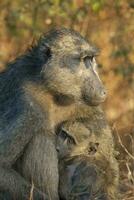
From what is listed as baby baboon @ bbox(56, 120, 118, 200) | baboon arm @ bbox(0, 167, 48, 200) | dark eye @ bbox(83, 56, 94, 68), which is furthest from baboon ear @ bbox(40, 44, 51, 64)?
baboon arm @ bbox(0, 167, 48, 200)

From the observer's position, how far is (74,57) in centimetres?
700

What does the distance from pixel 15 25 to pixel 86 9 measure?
808 millimetres

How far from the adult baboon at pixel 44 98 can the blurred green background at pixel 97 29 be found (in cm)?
297

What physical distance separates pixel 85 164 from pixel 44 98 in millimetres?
556

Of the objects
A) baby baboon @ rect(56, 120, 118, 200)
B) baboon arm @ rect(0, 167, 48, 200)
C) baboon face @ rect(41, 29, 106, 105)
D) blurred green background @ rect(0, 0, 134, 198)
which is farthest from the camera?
blurred green background @ rect(0, 0, 134, 198)

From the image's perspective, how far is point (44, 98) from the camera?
697cm

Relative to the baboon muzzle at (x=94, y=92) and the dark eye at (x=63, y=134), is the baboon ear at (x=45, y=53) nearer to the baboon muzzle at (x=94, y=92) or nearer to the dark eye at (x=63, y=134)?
the baboon muzzle at (x=94, y=92)

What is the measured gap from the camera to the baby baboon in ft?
21.8

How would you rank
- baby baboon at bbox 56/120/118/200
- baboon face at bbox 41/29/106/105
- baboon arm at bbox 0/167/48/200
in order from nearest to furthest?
baby baboon at bbox 56/120/118/200 → baboon arm at bbox 0/167/48/200 → baboon face at bbox 41/29/106/105

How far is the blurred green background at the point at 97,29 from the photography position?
1090cm

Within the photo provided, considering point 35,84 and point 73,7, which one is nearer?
point 35,84

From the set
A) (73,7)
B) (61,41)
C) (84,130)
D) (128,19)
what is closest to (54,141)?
(84,130)

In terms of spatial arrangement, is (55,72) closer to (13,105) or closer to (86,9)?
(13,105)

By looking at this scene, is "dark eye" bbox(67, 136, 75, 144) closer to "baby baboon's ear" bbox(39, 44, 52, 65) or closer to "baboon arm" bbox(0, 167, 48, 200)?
"baboon arm" bbox(0, 167, 48, 200)
